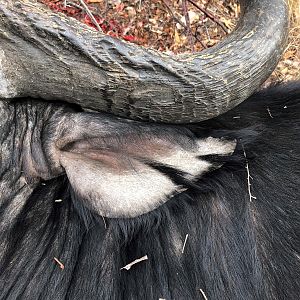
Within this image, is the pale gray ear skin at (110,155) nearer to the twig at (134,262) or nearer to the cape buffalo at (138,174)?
the cape buffalo at (138,174)

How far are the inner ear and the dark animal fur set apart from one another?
0.05 metres

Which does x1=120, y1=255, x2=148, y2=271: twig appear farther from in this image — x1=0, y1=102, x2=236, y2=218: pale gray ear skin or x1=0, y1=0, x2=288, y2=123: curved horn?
x1=0, y1=0, x2=288, y2=123: curved horn

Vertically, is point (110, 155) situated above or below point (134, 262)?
above

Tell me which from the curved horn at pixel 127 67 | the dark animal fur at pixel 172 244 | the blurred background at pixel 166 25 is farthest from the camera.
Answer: the blurred background at pixel 166 25

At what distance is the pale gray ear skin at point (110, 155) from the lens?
2.14m

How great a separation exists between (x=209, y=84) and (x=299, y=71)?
342 centimetres

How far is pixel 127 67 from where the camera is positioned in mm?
1976

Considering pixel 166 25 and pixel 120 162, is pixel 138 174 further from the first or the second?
pixel 166 25

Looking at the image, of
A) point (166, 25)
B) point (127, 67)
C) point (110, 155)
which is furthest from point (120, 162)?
point (166, 25)

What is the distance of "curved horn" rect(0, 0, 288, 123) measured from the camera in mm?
1946

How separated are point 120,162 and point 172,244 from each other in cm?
38

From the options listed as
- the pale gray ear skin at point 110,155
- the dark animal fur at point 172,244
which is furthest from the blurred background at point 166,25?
the pale gray ear skin at point 110,155

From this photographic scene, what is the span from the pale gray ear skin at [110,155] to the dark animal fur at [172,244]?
2.0 inches

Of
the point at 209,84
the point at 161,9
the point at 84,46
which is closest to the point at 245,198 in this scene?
the point at 209,84
